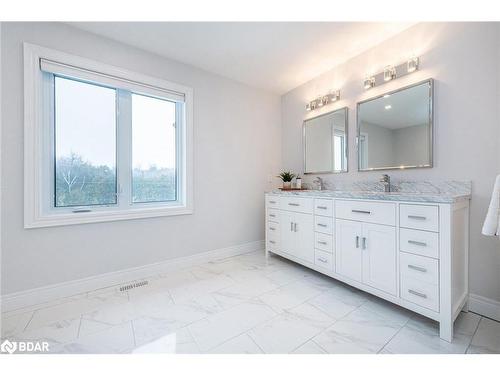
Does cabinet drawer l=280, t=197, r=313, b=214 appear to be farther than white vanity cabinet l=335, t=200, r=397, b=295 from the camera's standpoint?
Yes

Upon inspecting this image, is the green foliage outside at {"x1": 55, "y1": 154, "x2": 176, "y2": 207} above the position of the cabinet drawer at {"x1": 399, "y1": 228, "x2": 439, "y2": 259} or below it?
above

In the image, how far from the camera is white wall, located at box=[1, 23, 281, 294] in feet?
5.79

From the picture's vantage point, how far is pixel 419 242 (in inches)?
60.2

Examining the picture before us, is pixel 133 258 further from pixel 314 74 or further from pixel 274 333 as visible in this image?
pixel 314 74

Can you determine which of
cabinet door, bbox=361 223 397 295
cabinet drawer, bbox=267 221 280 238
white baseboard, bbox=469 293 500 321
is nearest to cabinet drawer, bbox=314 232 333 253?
cabinet door, bbox=361 223 397 295

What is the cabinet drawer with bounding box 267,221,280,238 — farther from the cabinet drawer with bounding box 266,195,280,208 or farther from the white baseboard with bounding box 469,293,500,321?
the white baseboard with bounding box 469,293,500,321

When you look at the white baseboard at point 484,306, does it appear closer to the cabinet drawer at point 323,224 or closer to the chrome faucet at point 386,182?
the chrome faucet at point 386,182

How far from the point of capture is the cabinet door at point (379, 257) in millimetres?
1671

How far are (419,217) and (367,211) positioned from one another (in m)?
0.36

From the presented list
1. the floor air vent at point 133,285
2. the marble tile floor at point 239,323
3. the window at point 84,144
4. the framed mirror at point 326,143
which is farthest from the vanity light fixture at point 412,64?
the floor air vent at point 133,285

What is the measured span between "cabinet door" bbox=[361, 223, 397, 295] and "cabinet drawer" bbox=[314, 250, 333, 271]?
1.11ft
